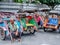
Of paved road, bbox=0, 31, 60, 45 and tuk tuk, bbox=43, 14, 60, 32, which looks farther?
tuk tuk, bbox=43, 14, 60, 32

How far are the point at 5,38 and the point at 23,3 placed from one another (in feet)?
32.4

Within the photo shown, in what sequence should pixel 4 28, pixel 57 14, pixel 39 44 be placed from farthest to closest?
pixel 57 14, pixel 4 28, pixel 39 44

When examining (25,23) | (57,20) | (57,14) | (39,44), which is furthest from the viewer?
(57,14)

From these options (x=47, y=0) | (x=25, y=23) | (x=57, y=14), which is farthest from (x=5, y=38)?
(x=47, y=0)

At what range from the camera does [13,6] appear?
68.9 ft

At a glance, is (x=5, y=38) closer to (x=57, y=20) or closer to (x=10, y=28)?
(x=10, y=28)

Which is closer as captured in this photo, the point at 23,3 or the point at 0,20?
the point at 0,20

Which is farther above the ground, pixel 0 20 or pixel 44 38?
pixel 0 20

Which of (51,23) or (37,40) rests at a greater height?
(51,23)

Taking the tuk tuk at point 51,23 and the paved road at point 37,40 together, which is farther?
the tuk tuk at point 51,23

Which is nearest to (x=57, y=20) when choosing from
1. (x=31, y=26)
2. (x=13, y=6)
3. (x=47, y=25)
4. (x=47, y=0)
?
(x=47, y=25)

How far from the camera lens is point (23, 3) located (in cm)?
2150

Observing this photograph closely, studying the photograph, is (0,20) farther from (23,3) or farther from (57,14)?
(23,3)

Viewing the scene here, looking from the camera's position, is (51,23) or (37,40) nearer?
(37,40)
